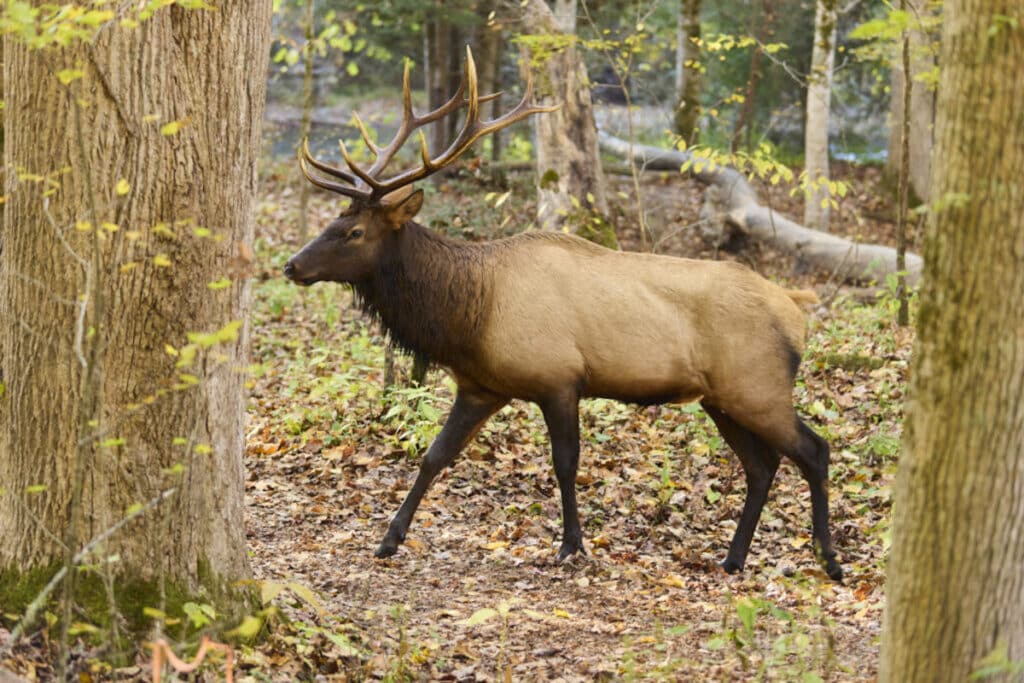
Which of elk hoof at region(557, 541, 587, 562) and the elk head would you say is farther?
the elk head

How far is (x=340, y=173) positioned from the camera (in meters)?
7.64

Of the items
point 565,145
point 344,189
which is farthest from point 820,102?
point 344,189

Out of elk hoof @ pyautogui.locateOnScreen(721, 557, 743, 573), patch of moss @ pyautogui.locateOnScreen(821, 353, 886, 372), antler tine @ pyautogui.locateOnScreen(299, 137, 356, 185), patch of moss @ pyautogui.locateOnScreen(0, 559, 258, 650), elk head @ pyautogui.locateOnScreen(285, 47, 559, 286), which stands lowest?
elk hoof @ pyautogui.locateOnScreen(721, 557, 743, 573)

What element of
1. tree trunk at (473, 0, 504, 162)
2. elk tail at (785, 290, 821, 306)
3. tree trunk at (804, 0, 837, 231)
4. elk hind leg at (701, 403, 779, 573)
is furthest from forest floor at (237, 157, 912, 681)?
tree trunk at (473, 0, 504, 162)

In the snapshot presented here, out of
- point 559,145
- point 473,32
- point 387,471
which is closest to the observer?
point 387,471

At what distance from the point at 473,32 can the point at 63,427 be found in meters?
18.9

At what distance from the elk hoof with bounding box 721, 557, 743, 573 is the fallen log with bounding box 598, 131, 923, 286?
5674 millimetres

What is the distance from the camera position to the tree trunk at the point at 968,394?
369 centimetres

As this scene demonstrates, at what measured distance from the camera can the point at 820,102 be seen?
54.9 feet

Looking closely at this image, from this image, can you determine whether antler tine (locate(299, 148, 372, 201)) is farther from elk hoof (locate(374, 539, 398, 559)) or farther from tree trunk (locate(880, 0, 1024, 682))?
tree trunk (locate(880, 0, 1024, 682))

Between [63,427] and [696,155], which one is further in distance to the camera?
[696,155]

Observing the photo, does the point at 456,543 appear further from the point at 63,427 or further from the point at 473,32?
the point at 473,32

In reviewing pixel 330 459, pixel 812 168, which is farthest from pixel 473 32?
pixel 330 459

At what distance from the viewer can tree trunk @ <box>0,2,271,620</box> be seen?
4.70m
